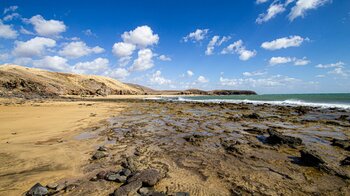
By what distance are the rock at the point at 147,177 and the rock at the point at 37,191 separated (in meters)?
1.64

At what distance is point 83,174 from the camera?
14.4ft

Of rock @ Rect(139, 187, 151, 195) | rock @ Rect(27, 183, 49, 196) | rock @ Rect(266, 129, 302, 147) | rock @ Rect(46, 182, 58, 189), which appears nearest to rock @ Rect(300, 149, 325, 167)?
rock @ Rect(266, 129, 302, 147)

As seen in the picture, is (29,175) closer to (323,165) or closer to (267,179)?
(267,179)

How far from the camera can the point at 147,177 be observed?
3990 mm

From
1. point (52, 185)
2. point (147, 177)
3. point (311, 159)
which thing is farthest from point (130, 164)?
point (311, 159)

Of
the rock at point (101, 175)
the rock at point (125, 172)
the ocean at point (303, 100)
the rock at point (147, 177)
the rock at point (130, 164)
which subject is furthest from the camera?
the ocean at point (303, 100)

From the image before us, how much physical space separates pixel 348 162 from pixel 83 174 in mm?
7328

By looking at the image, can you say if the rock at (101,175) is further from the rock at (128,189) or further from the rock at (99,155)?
the rock at (99,155)

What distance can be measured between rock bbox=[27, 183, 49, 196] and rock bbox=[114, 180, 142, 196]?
1.40 metres

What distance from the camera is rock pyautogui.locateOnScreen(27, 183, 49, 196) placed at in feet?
11.1

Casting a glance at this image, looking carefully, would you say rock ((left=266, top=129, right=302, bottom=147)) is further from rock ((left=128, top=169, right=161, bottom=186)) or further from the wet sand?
rock ((left=128, top=169, right=161, bottom=186))

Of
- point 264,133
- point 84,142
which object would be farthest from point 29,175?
point 264,133

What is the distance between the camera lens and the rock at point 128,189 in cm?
345

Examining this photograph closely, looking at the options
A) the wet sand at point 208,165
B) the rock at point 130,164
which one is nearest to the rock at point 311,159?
the wet sand at point 208,165
